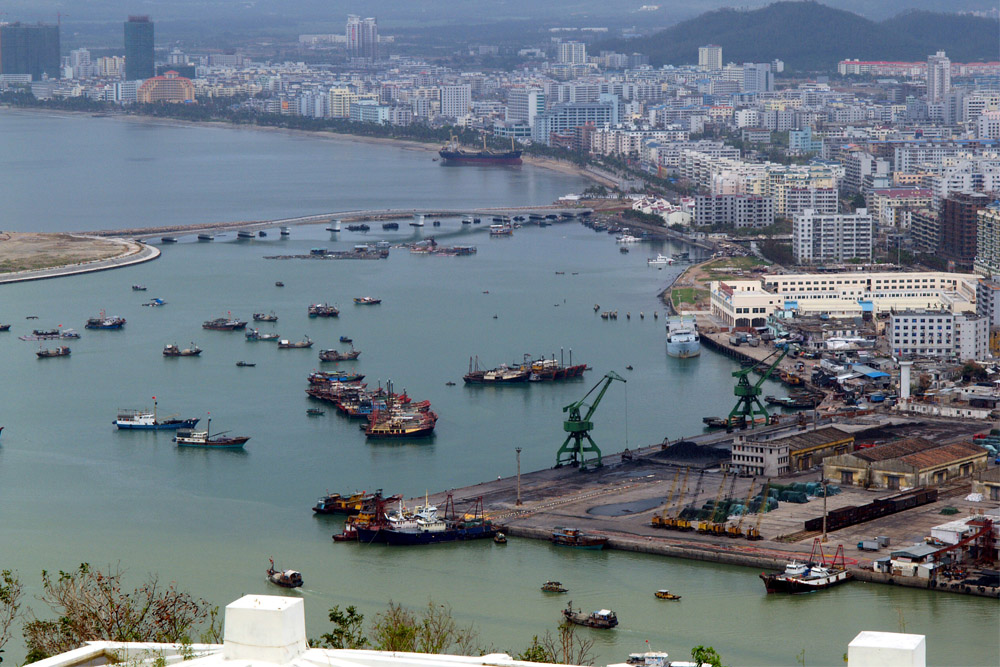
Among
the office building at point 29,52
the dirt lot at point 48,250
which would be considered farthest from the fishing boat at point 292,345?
the office building at point 29,52

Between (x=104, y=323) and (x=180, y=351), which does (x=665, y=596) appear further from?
(x=104, y=323)

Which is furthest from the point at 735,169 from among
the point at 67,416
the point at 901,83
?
the point at 901,83

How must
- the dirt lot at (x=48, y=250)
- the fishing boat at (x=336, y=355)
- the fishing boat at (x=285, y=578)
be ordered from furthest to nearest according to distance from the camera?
the dirt lot at (x=48, y=250) → the fishing boat at (x=336, y=355) → the fishing boat at (x=285, y=578)

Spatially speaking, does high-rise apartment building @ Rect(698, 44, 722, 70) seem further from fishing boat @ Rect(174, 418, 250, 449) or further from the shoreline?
fishing boat @ Rect(174, 418, 250, 449)

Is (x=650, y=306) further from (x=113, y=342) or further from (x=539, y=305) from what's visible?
(x=113, y=342)

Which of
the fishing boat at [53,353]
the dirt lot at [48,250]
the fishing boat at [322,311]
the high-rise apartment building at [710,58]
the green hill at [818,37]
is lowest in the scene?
the fishing boat at [53,353]

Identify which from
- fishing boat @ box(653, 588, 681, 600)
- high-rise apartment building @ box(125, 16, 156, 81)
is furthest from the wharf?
high-rise apartment building @ box(125, 16, 156, 81)

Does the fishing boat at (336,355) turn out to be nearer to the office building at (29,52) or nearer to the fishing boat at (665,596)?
the fishing boat at (665,596)
